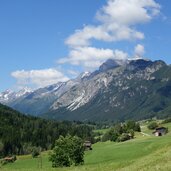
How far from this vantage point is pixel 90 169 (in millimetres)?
47656

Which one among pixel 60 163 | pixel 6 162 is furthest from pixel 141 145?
pixel 6 162

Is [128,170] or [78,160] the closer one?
[128,170]

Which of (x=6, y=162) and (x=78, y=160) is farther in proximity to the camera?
(x=6, y=162)

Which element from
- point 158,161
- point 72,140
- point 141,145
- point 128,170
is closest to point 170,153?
point 158,161

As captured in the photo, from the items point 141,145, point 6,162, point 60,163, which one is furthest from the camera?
point 6,162

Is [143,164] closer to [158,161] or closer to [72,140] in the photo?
[158,161]

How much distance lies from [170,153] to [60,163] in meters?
57.5

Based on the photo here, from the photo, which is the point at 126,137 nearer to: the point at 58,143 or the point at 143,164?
the point at 58,143

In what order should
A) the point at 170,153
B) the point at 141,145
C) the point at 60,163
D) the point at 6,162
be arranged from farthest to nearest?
the point at 6,162 < the point at 141,145 < the point at 60,163 < the point at 170,153

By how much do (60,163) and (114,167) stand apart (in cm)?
5516

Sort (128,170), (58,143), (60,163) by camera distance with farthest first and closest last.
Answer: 1. (58,143)
2. (60,163)
3. (128,170)

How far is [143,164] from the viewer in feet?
138

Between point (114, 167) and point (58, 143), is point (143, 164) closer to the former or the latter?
point (114, 167)

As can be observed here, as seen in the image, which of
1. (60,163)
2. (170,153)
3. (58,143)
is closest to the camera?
(170,153)
